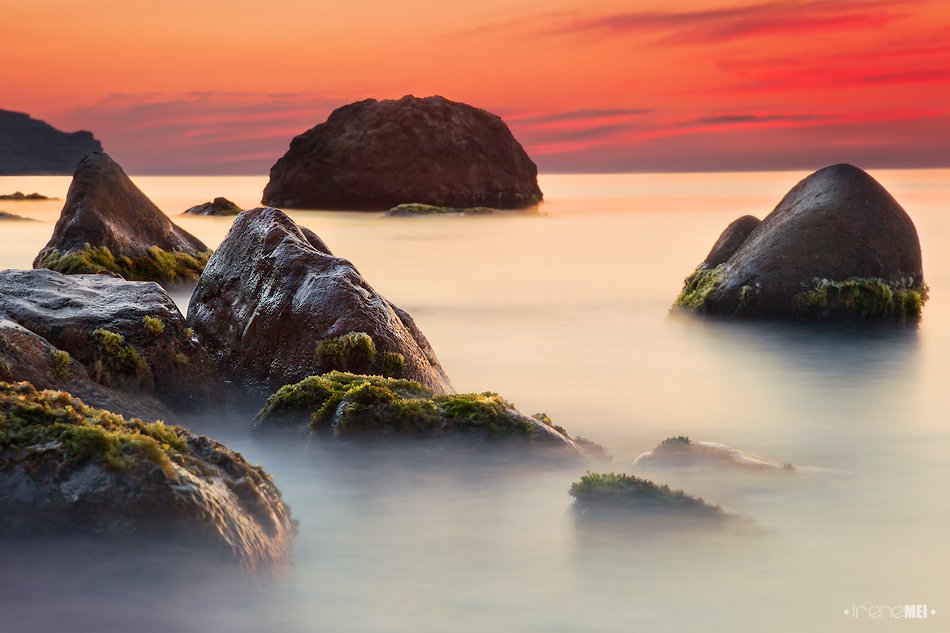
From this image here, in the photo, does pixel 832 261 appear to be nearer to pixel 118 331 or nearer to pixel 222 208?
pixel 118 331

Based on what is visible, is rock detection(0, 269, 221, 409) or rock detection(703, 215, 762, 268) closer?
rock detection(0, 269, 221, 409)

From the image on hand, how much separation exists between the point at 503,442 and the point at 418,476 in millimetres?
700

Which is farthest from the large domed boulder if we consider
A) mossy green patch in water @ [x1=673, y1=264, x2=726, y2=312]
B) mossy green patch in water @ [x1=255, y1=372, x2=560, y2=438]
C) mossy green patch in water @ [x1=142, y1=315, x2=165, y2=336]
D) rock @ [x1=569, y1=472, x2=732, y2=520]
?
rock @ [x1=569, y1=472, x2=732, y2=520]

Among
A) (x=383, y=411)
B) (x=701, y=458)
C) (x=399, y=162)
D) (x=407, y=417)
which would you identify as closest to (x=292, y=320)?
(x=383, y=411)

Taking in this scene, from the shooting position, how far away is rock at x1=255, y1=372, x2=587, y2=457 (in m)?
8.36

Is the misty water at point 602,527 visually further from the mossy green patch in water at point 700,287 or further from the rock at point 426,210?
the rock at point 426,210

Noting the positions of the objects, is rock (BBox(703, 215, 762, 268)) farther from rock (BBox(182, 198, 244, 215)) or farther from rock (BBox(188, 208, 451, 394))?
rock (BBox(182, 198, 244, 215))

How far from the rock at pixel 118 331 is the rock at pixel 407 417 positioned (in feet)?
4.16

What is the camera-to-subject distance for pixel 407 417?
8.46 m

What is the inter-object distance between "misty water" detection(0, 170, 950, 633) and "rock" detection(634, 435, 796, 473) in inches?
6.1

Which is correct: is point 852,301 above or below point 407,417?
above

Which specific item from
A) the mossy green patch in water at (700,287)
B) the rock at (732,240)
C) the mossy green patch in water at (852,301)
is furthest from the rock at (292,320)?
the rock at (732,240)

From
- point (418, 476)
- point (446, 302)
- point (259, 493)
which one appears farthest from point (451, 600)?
point (446, 302)

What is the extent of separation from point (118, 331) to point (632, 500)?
4732mm
